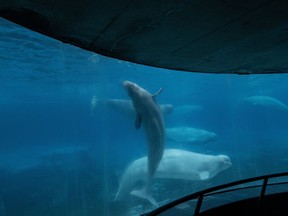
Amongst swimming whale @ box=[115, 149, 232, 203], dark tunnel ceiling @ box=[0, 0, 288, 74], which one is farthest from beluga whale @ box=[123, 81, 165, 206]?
dark tunnel ceiling @ box=[0, 0, 288, 74]

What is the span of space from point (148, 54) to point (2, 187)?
25164 mm

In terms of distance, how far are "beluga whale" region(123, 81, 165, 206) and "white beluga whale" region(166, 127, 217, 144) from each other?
1284 cm

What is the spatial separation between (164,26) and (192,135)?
23105mm

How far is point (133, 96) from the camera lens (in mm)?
11648

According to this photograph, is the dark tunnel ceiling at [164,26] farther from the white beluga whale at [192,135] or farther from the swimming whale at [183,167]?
the white beluga whale at [192,135]

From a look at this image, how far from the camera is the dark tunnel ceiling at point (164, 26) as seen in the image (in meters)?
3.21

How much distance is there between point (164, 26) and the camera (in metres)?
3.85

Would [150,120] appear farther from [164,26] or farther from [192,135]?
[192,135]

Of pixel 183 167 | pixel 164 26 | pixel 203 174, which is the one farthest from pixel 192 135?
pixel 164 26

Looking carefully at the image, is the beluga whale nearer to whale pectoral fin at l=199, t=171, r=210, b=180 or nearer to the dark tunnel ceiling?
whale pectoral fin at l=199, t=171, r=210, b=180

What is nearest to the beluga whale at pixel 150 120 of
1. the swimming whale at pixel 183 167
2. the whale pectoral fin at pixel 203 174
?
the swimming whale at pixel 183 167

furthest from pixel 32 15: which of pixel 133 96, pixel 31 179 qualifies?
pixel 31 179

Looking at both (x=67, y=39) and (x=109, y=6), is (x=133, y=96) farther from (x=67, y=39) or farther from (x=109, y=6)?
(x=109, y=6)

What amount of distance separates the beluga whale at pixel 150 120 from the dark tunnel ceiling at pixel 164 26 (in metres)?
6.08
